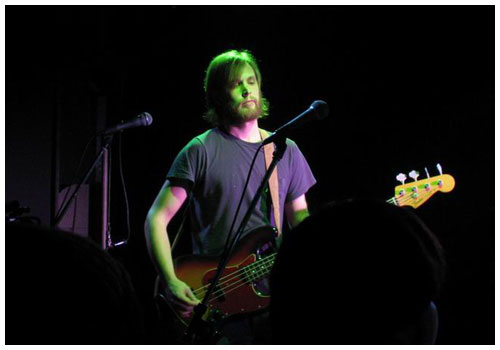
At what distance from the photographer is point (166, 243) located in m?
2.39

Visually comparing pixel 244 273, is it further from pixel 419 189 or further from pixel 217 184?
pixel 419 189

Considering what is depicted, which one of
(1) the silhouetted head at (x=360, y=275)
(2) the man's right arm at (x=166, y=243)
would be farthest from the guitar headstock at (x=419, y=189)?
(1) the silhouetted head at (x=360, y=275)

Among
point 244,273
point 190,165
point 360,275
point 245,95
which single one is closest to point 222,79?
point 245,95

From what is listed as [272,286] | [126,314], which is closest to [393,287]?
[272,286]

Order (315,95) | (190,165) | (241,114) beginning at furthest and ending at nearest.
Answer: (315,95) < (241,114) < (190,165)

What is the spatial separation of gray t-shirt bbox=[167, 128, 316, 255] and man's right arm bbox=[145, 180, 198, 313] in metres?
0.10

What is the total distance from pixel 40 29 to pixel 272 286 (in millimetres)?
2878

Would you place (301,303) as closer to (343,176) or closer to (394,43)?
(343,176)

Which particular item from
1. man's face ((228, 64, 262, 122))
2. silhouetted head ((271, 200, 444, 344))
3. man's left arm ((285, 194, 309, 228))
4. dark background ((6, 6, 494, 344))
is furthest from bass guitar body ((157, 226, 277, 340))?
silhouetted head ((271, 200, 444, 344))

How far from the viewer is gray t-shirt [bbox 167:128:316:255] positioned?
8.19ft

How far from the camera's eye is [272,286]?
0.90 meters

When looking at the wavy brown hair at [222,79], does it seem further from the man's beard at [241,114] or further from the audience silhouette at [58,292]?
the audience silhouette at [58,292]

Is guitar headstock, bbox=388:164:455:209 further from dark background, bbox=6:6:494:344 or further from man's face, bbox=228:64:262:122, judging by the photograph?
man's face, bbox=228:64:262:122

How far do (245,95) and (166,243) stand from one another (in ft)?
3.04
